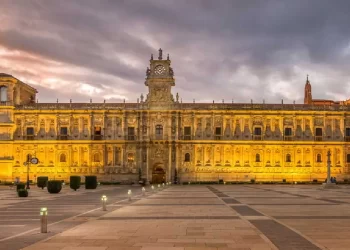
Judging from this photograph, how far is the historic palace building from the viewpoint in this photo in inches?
3204

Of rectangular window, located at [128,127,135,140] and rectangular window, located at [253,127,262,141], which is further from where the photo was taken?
rectangular window, located at [128,127,135,140]

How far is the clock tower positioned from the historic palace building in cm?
17

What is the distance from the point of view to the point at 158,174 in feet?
274

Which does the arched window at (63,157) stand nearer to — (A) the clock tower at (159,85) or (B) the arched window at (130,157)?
(B) the arched window at (130,157)

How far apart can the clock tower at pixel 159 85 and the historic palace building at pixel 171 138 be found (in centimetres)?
17

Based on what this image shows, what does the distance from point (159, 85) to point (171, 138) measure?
29.7 ft

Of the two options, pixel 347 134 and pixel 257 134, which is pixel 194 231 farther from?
pixel 347 134

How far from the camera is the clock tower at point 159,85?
8206 cm

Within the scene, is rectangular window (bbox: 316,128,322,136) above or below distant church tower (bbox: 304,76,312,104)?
below

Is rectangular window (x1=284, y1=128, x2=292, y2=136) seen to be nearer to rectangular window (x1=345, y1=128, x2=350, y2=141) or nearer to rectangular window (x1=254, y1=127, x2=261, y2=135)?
rectangular window (x1=254, y1=127, x2=261, y2=135)

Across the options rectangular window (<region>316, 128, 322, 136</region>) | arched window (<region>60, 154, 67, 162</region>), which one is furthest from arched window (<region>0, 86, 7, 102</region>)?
rectangular window (<region>316, 128, 322, 136</region>)

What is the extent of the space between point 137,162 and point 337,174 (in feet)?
109

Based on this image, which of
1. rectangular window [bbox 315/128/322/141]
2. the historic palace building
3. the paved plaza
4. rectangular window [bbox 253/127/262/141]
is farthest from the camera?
rectangular window [bbox 315/128/322/141]

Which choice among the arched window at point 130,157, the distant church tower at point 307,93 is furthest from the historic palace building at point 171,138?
the distant church tower at point 307,93
